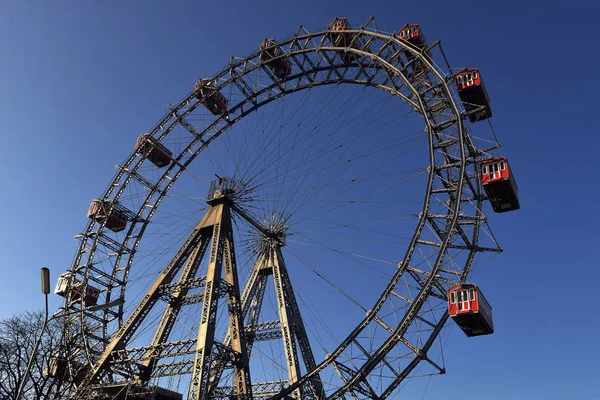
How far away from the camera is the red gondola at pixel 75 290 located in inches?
1195

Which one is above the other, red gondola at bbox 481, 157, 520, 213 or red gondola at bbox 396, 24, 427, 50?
red gondola at bbox 396, 24, 427, 50

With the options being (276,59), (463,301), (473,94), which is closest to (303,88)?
(276,59)

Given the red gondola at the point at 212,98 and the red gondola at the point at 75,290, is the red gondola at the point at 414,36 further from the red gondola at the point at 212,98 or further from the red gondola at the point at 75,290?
the red gondola at the point at 75,290

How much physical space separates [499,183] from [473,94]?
4847mm

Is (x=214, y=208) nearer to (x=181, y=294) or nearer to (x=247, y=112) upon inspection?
(x=181, y=294)

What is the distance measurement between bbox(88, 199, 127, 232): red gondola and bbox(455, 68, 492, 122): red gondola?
20.6 m

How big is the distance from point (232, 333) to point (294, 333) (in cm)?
534

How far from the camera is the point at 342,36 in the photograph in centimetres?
2911

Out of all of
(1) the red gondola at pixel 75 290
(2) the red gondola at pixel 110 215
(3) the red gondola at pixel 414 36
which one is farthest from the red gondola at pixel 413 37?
(1) the red gondola at pixel 75 290

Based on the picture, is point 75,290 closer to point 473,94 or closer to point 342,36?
point 342,36

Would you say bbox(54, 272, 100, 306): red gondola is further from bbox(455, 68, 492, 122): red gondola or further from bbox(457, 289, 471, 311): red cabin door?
bbox(455, 68, 492, 122): red gondola

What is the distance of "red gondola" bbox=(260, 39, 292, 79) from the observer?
31234 mm

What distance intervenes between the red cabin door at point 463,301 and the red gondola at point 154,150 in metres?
20.5

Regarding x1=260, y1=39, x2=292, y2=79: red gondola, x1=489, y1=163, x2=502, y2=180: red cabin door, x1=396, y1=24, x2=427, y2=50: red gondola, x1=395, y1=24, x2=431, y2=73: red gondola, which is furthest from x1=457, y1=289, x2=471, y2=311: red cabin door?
x1=260, y1=39, x2=292, y2=79: red gondola
